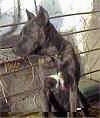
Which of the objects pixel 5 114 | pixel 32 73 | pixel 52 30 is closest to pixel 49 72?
pixel 32 73

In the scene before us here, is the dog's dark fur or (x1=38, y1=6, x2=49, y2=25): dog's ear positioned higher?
(x1=38, y1=6, x2=49, y2=25): dog's ear

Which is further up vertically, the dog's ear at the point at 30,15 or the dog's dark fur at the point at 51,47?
the dog's ear at the point at 30,15

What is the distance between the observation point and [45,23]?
55.2 inches

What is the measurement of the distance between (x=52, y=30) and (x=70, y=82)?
1.06ft

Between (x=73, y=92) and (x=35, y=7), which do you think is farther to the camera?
(x=73, y=92)

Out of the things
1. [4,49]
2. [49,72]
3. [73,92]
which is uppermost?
[4,49]

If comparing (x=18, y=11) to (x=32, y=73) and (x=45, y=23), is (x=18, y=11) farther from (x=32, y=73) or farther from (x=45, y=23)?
(x=32, y=73)

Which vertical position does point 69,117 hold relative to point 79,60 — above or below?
below

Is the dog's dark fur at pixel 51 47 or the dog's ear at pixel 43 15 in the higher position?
the dog's ear at pixel 43 15

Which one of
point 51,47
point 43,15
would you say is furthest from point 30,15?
point 51,47

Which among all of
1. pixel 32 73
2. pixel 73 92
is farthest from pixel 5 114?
pixel 73 92

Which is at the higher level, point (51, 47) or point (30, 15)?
point (30, 15)

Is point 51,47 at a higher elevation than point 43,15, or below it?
below

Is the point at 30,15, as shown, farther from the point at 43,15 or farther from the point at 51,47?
the point at 51,47
